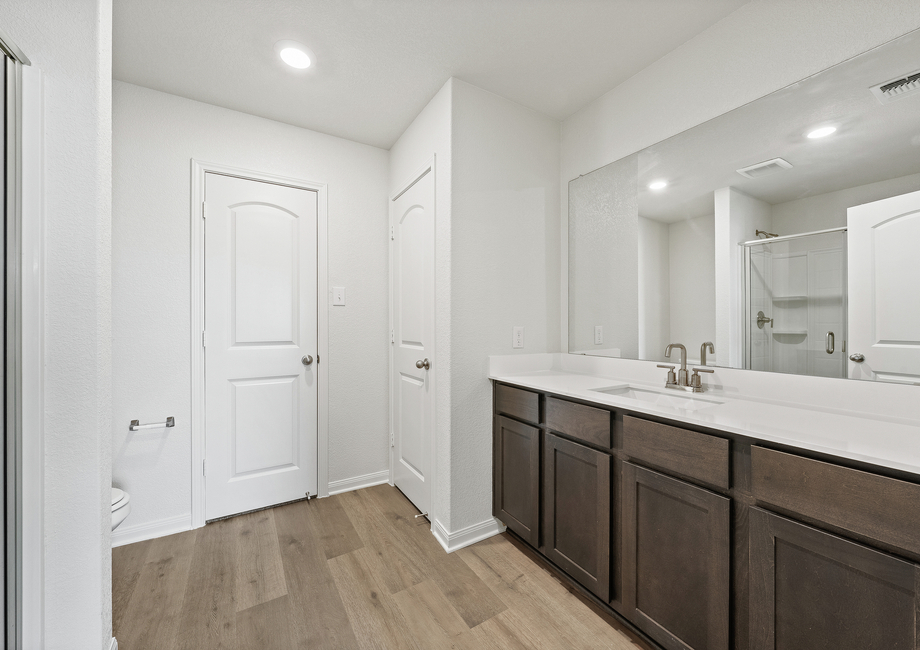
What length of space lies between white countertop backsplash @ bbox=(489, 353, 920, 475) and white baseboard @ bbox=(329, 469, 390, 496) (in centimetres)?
140

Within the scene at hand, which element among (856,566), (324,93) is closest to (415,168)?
(324,93)

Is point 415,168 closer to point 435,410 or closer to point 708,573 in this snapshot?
point 435,410

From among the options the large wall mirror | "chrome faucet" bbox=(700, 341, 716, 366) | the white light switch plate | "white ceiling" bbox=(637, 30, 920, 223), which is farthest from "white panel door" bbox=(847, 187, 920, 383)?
the white light switch plate

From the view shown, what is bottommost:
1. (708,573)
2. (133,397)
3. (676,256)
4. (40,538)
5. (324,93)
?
(708,573)

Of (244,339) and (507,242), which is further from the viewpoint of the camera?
(244,339)

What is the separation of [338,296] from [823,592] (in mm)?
2475

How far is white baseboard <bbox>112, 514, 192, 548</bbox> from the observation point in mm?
1922

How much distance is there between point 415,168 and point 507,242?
75 cm

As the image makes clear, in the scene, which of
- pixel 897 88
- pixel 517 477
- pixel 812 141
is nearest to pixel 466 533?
pixel 517 477

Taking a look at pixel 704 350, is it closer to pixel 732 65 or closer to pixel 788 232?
pixel 788 232

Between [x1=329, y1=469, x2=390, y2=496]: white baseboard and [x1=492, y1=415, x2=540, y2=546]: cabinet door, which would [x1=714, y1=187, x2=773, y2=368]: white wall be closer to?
[x1=492, y1=415, x2=540, y2=546]: cabinet door

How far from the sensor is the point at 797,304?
134 cm

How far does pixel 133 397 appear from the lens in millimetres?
1942

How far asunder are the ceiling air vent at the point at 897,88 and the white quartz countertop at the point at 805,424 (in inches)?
38.6
